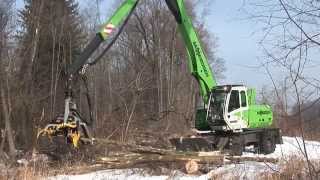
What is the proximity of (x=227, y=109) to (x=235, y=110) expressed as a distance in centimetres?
38

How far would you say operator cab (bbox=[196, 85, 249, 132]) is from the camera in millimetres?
22094

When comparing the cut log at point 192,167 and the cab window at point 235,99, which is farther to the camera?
the cab window at point 235,99

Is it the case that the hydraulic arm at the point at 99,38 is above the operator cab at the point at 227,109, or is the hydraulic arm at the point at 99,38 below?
above

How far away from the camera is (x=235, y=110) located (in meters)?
22.3

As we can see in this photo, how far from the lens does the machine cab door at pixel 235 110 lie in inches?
870

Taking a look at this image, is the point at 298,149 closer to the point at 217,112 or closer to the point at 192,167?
the point at 192,167

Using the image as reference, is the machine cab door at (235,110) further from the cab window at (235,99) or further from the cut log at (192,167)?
the cut log at (192,167)

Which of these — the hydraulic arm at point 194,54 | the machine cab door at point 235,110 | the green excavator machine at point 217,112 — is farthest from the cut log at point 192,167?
the hydraulic arm at point 194,54

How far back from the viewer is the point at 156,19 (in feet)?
179

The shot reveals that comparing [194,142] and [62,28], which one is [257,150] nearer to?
[194,142]

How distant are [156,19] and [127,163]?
37.8 m

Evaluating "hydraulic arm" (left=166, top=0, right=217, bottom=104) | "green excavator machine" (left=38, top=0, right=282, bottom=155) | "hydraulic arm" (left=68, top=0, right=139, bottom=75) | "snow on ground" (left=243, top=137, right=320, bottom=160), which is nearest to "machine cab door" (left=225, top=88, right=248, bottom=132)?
"green excavator machine" (left=38, top=0, right=282, bottom=155)

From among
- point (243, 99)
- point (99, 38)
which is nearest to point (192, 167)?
point (99, 38)

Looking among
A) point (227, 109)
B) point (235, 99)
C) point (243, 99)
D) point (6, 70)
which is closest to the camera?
point (227, 109)
